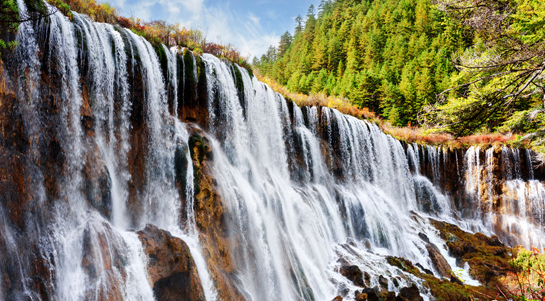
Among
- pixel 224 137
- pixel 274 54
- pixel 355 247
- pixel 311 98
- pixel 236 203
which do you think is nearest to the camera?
pixel 236 203

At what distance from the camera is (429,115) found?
5766mm

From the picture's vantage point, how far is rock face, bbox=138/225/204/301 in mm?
5809

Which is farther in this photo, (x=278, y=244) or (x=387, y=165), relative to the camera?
(x=387, y=165)

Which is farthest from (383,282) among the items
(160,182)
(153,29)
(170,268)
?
(153,29)

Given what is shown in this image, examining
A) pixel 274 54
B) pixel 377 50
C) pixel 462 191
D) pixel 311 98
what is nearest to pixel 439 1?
pixel 311 98

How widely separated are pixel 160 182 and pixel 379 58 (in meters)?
42.7

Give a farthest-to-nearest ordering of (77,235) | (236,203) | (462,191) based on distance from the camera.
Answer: (462,191)
(236,203)
(77,235)

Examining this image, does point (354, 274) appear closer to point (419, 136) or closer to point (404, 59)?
point (419, 136)

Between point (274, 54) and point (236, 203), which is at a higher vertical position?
point (274, 54)

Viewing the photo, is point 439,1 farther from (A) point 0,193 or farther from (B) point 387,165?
(B) point 387,165

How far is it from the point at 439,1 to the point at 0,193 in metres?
8.48

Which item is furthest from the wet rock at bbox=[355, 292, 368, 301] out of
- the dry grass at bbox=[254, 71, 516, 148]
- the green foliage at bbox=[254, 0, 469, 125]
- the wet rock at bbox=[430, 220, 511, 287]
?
the green foliage at bbox=[254, 0, 469, 125]

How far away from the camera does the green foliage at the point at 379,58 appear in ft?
101

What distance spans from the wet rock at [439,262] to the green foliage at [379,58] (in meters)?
16.9
